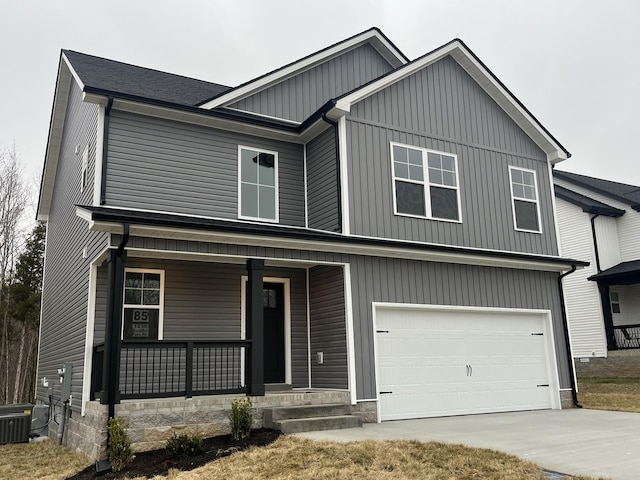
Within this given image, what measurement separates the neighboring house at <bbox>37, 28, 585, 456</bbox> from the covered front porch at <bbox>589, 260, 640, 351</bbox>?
9089 millimetres

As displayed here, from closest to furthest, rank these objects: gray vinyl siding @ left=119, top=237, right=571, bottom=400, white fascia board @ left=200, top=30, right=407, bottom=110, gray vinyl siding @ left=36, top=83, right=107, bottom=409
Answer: gray vinyl siding @ left=119, top=237, right=571, bottom=400 → gray vinyl siding @ left=36, top=83, right=107, bottom=409 → white fascia board @ left=200, top=30, right=407, bottom=110

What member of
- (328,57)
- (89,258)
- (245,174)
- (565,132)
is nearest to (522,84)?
(565,132)

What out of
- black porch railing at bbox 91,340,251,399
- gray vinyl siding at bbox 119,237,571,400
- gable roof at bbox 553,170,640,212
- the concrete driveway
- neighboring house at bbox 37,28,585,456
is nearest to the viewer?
the concrete driveway

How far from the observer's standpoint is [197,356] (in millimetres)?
9734

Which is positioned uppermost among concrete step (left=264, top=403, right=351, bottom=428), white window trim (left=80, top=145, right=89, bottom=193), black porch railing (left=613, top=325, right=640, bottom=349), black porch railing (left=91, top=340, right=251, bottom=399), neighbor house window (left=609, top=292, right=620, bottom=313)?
white window trim (left=80, top=145, right=89, bottom=193)

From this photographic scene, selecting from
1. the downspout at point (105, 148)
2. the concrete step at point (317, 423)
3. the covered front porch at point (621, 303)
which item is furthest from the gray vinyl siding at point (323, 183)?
the covered front porch at point (621, 303)

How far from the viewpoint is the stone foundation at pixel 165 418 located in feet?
26.1

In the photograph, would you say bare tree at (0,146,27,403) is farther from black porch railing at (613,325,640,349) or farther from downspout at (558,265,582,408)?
black porch railing at (613,325,640,349)

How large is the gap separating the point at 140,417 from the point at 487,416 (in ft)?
21.4

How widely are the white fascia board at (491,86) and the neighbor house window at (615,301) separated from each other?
35.5 ft

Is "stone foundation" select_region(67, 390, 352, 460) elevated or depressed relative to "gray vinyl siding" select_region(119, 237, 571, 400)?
depressed

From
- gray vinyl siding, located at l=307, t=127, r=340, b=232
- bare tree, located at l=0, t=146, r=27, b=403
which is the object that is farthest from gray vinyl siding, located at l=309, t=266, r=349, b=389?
bare tree, located at l=0, t=146, r=27, b=403

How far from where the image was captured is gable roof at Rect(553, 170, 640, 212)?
22688mm

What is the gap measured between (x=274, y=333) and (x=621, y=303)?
666 inches
